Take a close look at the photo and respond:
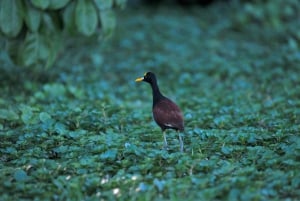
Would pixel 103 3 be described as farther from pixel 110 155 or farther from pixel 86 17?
pixel 110 155

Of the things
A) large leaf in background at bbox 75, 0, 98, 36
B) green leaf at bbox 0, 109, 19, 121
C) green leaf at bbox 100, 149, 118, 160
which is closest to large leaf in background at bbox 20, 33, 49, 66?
large leaf in background at bbox 75, 0, 98, 36

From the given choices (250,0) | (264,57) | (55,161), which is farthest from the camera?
(250,0)

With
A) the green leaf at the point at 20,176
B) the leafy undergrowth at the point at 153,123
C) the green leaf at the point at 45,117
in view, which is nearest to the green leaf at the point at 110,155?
the leafy undergrowth at the point at 153,123

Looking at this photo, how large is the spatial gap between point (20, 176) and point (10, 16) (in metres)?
2.91

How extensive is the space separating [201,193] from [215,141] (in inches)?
54.9

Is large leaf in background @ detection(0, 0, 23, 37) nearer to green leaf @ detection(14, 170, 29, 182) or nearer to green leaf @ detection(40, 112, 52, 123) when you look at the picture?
green leaf @ detection(40, 112, 52, 123)

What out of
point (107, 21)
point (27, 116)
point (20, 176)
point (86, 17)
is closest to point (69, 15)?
point (86, 17)

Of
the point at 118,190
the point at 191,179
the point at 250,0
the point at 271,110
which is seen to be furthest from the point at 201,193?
the point at 250,0

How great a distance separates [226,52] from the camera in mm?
11297

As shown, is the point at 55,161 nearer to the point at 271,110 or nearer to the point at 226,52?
the point at 271,110

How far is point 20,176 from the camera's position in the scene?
16.3 ft

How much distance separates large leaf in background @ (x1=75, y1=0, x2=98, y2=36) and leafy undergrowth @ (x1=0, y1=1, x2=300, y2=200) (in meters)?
0.90

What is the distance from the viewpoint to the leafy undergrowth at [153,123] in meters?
4.84

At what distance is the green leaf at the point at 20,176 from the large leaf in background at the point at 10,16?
2.80m
